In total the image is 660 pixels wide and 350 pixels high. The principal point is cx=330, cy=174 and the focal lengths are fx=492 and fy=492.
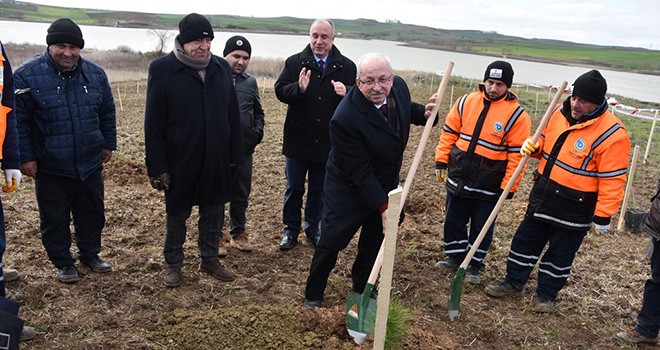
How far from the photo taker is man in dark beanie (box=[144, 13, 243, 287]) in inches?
151

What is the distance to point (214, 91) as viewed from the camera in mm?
4004

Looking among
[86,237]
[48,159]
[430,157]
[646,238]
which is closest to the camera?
[48,159]

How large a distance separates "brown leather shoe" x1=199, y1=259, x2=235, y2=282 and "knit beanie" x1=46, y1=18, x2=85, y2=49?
2130 mm

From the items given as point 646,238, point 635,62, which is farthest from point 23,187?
point 635,62

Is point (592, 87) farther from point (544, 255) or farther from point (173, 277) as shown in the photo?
point (173, 277)

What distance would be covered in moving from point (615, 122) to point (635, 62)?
64.3 m

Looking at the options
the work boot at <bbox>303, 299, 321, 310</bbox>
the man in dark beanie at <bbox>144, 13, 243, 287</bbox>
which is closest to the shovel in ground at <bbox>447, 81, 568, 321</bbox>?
the work boot at <bbox>303, 299, 321, 310</bbox>

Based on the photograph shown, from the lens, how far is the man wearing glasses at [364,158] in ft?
11.1

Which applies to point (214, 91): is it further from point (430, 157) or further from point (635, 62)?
point (635, 62)

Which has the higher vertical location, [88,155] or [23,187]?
[88,155]

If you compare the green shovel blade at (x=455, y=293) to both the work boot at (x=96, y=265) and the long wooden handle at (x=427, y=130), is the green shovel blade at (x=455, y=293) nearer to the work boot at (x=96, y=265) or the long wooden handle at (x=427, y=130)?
the long wooden handle at (x=427, y=130)

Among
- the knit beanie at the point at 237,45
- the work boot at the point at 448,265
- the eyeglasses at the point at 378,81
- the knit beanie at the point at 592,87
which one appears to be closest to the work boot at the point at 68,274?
the knit beanie at the point at 237,45

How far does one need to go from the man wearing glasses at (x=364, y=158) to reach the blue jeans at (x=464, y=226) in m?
1.19

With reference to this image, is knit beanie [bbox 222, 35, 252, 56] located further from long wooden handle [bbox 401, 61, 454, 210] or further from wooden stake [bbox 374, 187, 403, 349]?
wooden stake [bbox 374, 187, 403, 349]
